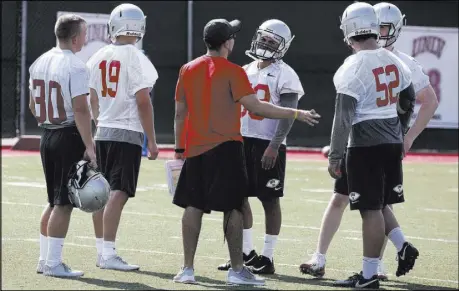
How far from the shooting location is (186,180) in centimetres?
829

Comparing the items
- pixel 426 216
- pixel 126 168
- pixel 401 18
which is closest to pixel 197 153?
pixel 126 168

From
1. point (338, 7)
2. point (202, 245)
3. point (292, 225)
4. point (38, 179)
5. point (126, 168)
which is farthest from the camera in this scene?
point (338, 7)

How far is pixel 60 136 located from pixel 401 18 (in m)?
2.83

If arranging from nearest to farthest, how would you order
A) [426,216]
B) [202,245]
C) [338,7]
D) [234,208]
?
[234,208], [202,245], [426,216], [338,7]

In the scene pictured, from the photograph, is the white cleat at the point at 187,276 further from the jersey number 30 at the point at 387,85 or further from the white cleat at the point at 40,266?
the jersey number 30 at the point at 387,85

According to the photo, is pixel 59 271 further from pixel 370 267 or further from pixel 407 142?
pixel 407 142

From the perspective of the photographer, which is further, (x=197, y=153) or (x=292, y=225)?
(x=292, y=225)

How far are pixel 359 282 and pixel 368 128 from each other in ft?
3.65

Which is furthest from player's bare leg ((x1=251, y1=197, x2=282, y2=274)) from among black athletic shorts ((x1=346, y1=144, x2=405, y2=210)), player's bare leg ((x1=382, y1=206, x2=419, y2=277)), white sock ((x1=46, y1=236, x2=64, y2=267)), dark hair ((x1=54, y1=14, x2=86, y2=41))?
dark hair ((x1=54, y1=14, x2=86, y2=41))

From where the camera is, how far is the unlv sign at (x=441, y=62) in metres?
21.7

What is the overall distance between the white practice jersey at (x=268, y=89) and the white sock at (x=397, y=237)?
4.10 feet

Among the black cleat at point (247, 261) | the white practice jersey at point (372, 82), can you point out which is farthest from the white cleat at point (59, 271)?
the white practice jersey at point (372, 82)

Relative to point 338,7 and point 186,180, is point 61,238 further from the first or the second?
point 338,7

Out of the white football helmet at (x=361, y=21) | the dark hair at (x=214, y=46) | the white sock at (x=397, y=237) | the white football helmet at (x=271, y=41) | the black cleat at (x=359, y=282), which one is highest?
the white football helmet at (x=361, y=21)
